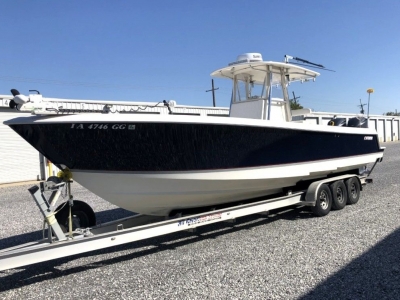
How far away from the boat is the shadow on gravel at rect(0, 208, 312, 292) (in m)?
0.42

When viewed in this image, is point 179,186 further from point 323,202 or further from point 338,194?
point 338,194

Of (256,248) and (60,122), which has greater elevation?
(60,122)

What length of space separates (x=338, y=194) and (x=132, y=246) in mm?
3644

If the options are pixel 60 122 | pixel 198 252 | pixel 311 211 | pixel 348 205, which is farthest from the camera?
pixel 348 205

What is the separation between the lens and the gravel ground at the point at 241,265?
3.20 meters

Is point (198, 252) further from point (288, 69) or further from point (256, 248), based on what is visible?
point (288, 69)

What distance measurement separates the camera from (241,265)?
3.76 meters

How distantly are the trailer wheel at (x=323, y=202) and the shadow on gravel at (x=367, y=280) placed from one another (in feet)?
5.44

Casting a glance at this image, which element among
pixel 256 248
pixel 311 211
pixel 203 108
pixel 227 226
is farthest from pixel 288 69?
pixel 203 108

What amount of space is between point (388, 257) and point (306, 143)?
6.50 ft

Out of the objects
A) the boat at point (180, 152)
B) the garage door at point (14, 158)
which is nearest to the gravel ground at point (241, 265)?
the boat at point (180, 152)

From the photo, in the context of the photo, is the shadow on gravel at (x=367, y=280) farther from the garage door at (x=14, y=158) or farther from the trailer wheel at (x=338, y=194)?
the garage door at (x=14, y=158)

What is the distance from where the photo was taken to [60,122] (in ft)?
11.7

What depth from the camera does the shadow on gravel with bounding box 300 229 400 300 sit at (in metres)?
3.03
